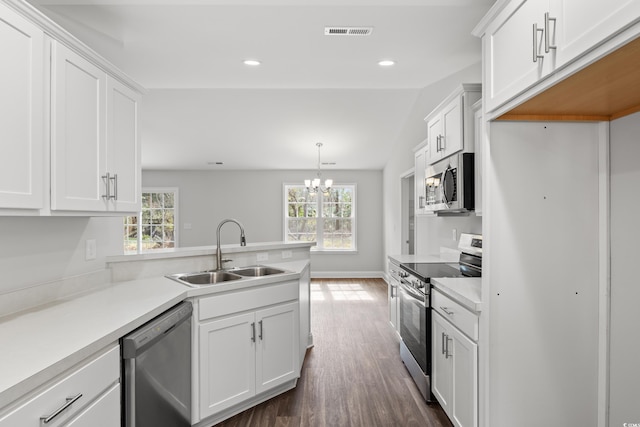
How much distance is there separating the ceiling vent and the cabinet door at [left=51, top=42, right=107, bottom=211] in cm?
158

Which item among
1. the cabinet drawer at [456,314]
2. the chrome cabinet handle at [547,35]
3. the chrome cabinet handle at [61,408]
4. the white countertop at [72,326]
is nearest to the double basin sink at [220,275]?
the white countertop at [72,326]

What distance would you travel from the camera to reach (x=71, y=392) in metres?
1.15

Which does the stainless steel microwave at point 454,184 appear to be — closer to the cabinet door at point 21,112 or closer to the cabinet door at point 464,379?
the cabinet door at point 464,379

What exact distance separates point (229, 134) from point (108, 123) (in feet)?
13.9

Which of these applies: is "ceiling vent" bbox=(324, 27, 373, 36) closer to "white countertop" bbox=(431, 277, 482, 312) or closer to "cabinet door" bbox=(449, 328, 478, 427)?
"white countertop" bbox=(431, 277, 482, 312)

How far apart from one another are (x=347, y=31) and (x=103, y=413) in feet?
8.84

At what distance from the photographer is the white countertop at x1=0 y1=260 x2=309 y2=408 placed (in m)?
1.04

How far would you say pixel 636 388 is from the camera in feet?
5.01

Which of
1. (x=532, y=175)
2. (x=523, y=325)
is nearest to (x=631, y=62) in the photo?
(x=532, y=175)

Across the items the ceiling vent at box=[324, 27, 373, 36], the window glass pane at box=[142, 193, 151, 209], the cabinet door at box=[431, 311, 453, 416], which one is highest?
the ceiling vent at box=[324, 27, 373, 36]

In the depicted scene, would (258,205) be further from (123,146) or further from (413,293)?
(123,146)

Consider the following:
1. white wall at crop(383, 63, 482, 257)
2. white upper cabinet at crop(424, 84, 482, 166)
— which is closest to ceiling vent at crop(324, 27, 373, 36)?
white upper cabinet at crop(424, 84, 482, 166)

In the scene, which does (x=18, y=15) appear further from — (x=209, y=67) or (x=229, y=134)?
(x=229, y=134)

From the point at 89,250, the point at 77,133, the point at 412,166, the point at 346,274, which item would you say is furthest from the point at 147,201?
the point at 77,133
